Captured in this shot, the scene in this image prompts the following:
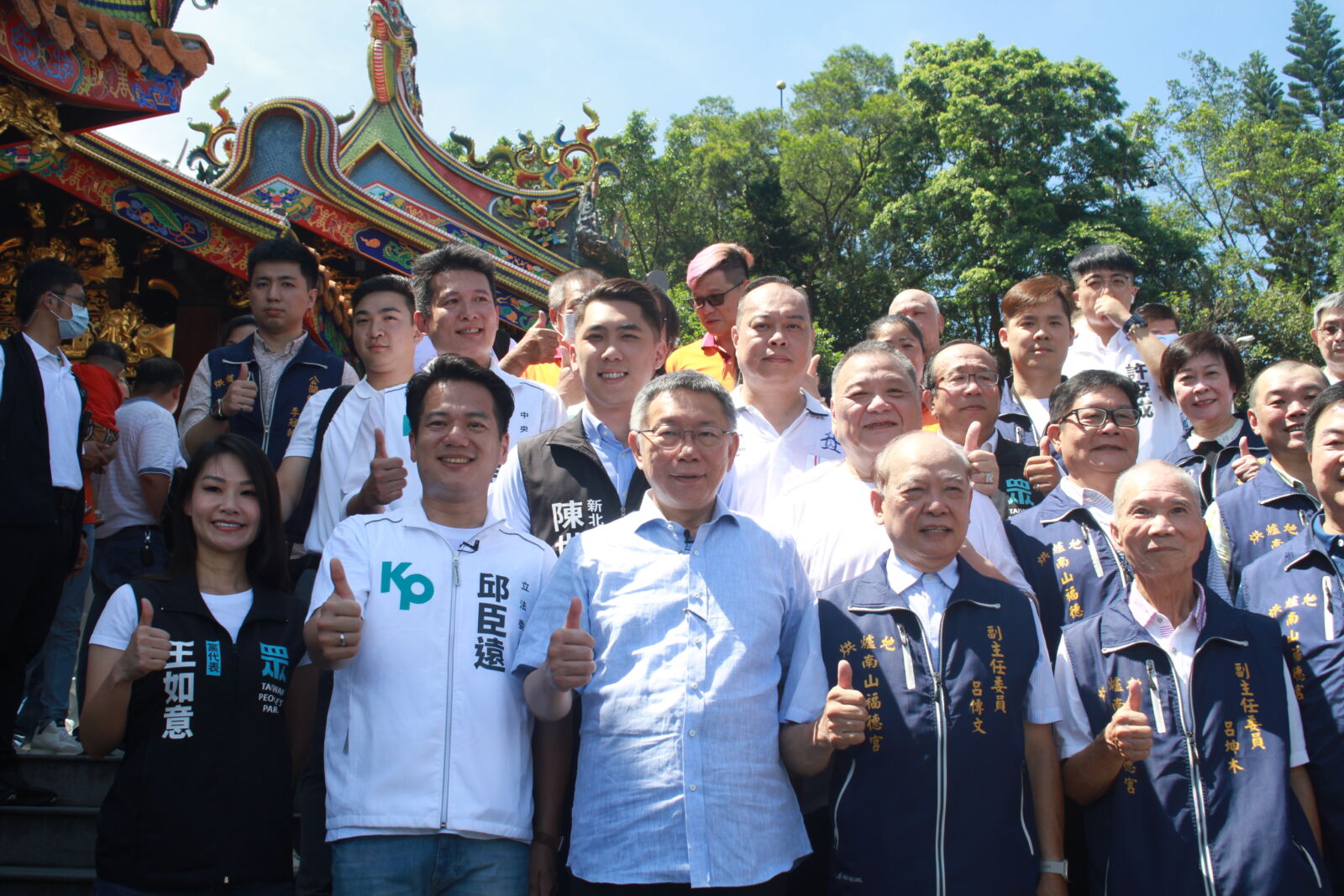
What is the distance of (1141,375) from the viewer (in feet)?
15.4

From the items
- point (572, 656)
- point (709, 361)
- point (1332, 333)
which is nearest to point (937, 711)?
point (572, 656)

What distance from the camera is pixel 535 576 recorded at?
2668mm

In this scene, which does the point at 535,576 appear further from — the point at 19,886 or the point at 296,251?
the point at 19,886

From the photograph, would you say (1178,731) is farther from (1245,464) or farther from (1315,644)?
(1245,464)

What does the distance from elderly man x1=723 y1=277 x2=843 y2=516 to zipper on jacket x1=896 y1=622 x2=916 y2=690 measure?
97 centimetres

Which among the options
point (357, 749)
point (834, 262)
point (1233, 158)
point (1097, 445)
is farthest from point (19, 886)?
point (1233, 158)

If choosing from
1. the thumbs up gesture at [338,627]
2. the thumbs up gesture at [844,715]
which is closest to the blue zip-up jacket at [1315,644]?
the thumbs up gesture at [844,715]

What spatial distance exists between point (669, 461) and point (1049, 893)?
1.43 metres

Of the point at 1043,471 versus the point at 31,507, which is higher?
the point at 1043,471

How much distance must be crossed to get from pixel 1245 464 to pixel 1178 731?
155cm

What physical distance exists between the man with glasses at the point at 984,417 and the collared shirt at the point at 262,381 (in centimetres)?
228

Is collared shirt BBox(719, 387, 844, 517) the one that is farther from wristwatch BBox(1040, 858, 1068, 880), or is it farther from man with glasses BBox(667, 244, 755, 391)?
wristwatch BBox(1040, 858, 1068, 880)

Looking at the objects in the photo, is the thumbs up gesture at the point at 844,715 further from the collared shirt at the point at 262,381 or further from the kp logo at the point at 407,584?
the collared shirt at the point at 262,381

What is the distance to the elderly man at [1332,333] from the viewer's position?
13.9 feet
